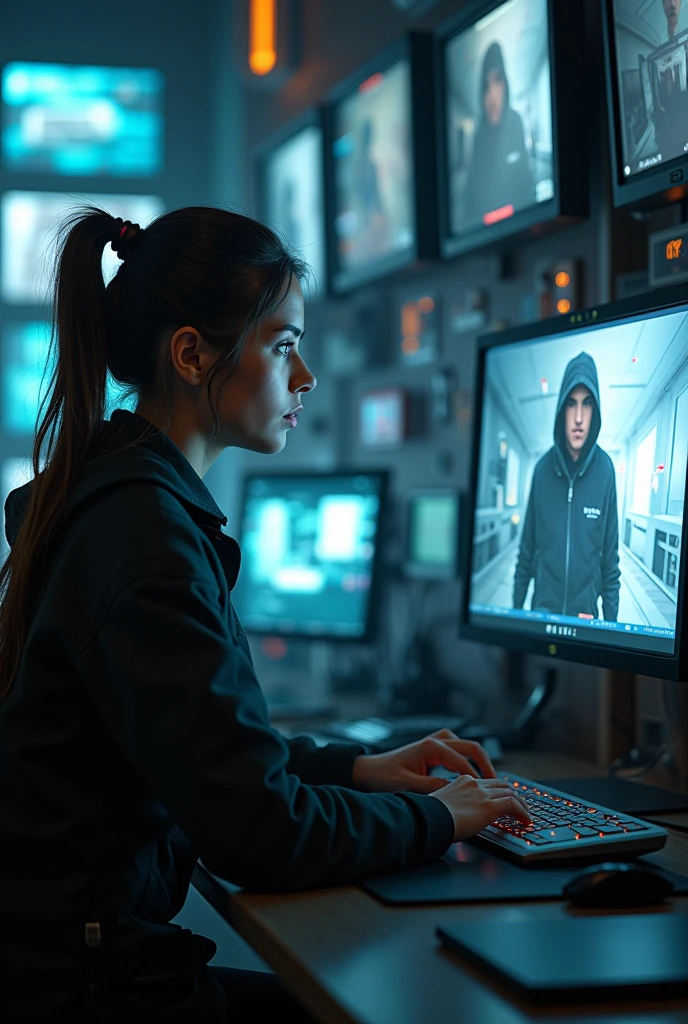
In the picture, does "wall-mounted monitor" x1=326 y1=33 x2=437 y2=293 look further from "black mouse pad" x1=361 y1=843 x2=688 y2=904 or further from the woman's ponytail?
"black mouse pad" x1=361 y1=843 x2=688 y2=904

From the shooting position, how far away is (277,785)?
36.0 inches

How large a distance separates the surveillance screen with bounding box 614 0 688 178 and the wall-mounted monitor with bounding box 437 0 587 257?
0.16 metres

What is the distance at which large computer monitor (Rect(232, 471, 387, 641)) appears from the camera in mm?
2182

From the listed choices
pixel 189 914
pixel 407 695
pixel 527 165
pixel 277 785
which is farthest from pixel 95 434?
pixel 189 914

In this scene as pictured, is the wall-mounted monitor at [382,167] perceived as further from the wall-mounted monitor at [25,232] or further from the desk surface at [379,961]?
the wall-mounted monitor at [25,232]

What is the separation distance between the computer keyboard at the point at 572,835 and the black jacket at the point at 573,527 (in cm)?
26

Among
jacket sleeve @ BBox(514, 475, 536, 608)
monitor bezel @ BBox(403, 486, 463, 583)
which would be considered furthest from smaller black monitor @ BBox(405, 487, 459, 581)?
jacket sleeve @ BBox(514, 475, 536, 608)

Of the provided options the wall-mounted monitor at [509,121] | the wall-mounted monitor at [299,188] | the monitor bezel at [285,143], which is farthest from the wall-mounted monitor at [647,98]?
the wall-mounted monitor at [299,188]

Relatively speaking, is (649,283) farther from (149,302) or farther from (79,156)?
(79,156)

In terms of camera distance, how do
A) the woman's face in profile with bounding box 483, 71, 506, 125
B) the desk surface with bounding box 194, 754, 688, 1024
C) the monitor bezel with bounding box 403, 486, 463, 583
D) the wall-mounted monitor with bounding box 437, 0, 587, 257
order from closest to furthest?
the desk surface with bounding box 194, 754, 688, 1024 → the wall-mounted monitor with bounding box 437, 0, 587, 257 → the woman's face in profile with bounding box 483, 71, 506, 125 → the monitor bezel with bounding box 403, 486, 463, 583

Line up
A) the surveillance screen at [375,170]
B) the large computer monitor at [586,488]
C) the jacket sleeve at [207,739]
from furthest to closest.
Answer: the surveillance screen at [375,170] < the large computer monitor at [586,488] < the jacket sleeve at [207,739]

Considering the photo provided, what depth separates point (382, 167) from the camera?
237 cm

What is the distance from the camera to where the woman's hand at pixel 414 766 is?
122cm

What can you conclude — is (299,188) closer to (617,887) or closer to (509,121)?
(509,121)
